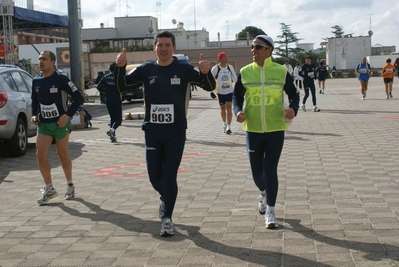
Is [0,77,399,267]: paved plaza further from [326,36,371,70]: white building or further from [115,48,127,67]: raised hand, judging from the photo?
[326,36,371,70]: white building

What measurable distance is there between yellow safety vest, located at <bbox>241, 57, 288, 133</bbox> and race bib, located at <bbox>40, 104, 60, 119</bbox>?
2776 millimetres

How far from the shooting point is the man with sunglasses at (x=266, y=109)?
680 centimetres

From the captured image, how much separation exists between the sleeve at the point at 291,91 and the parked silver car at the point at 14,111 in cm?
743

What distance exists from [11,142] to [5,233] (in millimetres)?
6730

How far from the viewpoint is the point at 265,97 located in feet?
22.6

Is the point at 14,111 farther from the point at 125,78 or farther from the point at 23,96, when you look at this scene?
the point at 125,78

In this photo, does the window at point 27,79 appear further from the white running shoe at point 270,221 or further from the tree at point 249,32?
the tree at point 249,32

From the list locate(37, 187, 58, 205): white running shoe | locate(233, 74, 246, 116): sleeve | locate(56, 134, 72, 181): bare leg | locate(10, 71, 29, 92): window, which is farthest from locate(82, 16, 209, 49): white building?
locate(233, 74, 246, 116): sleeve

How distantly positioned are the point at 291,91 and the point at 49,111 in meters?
3.20

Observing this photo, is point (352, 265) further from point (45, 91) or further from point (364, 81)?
point (364, 81)

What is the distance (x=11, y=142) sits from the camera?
13367 millimetres

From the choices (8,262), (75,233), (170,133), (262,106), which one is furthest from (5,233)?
(262,106)

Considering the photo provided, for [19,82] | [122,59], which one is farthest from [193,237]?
[19,82]

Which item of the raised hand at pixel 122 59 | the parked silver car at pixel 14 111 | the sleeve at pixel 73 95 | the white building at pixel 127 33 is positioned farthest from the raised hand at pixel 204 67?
the white building at pixel 127 33
